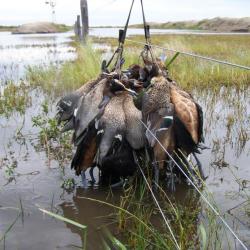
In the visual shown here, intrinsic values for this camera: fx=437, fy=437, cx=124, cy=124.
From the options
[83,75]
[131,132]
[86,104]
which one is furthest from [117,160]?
[83,75]

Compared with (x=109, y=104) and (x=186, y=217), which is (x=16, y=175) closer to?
(x=109, y=104)

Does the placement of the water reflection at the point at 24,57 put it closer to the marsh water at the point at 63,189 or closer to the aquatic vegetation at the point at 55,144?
the aquatic vegetation at the point at 55,144

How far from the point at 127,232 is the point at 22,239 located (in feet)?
2.66

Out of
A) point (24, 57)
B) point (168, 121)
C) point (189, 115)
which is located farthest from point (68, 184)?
point (24, 57)

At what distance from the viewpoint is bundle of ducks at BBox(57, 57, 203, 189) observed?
145 inches

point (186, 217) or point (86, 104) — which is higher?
point (86, 104)

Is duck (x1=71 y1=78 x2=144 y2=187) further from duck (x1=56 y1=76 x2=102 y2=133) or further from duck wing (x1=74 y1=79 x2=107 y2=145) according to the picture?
duck (x1=56 y1=76 x2=102 y2=133)

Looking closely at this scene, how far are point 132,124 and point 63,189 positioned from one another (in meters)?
1.07

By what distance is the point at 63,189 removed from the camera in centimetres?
434

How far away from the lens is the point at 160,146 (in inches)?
145

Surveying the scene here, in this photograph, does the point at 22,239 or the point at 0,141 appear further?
the point at 0,141

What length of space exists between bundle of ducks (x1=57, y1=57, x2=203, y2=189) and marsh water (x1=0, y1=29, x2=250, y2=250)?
40 cm

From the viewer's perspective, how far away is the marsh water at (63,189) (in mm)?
3459

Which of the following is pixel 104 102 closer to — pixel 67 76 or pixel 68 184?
pixel 68 184
